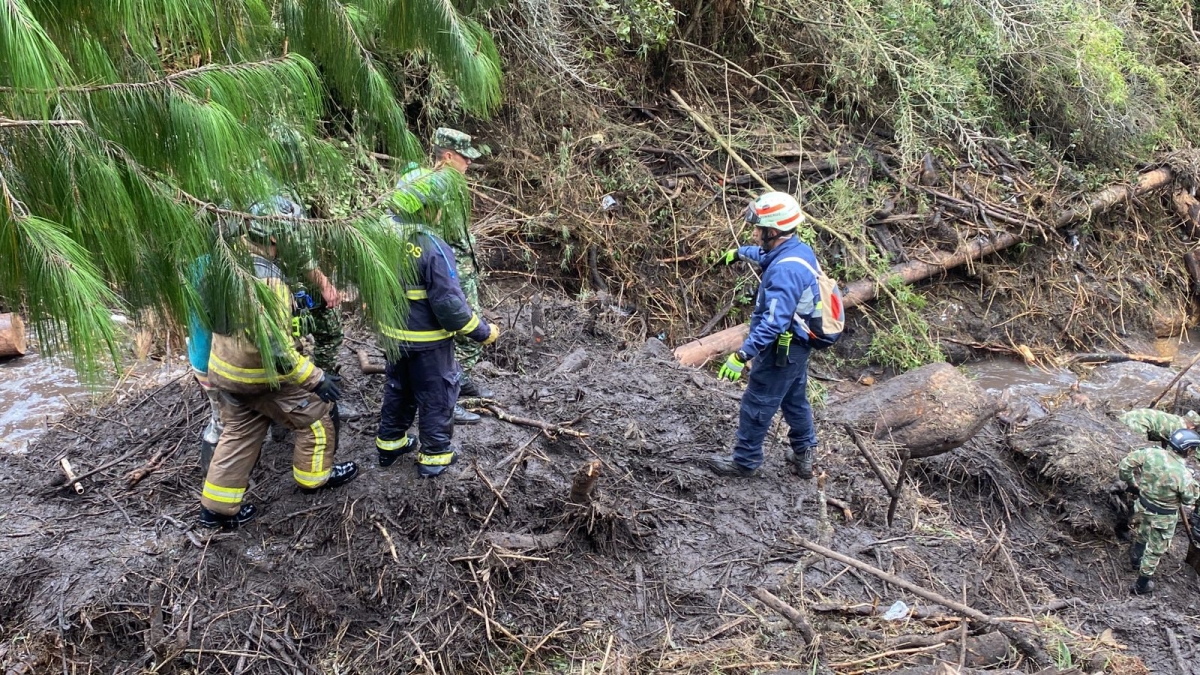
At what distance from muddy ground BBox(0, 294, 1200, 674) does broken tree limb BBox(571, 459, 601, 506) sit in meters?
0.06

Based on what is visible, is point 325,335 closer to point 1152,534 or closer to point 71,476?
point 71,476

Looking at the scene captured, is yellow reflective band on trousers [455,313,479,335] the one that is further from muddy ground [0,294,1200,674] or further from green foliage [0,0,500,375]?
green foliage [0,0,500,375]

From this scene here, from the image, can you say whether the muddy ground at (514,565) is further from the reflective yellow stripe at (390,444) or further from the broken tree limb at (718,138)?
the broken tree limb at (718,138)

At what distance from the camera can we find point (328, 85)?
274 centimetres

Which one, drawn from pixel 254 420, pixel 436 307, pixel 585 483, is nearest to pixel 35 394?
pixel 254 420

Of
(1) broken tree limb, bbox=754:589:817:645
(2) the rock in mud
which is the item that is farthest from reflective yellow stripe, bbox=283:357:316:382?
(2) the rock in mud

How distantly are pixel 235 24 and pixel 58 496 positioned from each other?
335 cm

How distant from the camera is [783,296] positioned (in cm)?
442

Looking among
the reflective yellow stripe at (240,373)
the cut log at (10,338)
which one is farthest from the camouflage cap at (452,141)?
the cut log at (10,338)

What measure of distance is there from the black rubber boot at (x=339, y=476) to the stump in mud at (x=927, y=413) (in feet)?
11.9

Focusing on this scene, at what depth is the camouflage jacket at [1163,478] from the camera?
506 centimetres

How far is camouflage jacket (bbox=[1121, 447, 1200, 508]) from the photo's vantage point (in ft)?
16.6

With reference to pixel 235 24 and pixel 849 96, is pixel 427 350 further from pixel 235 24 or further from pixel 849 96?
pixel 849 96

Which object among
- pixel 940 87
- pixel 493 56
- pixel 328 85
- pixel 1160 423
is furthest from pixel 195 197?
pixel 940 87
